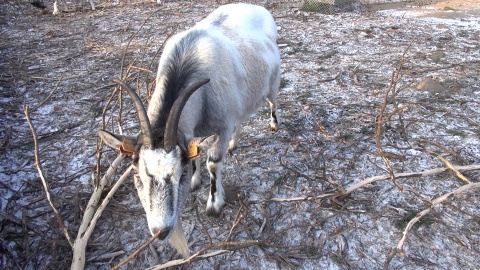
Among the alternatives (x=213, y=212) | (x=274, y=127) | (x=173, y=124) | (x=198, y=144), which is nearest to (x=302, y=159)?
(x=274, y=127)

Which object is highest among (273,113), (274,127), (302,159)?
(273,113)

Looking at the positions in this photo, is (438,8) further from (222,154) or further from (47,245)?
(47,245)

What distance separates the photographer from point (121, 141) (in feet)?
8.00

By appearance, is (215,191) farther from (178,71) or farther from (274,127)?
(274,127)

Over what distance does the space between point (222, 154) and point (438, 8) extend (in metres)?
10.6

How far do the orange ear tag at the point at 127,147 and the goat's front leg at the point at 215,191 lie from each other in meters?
1.08

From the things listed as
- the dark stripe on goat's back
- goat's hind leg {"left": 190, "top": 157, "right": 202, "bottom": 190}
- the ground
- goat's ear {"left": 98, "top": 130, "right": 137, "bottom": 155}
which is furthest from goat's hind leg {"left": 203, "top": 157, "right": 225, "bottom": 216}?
goat's ear {"left": 98, "top": 130, "right": 137, "bottom": 155}

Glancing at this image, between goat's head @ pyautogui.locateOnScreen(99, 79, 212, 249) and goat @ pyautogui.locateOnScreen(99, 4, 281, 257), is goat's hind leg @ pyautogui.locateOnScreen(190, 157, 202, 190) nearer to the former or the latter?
goat @ pyautogui.locateOnScreen(99, 4, 281, 257)

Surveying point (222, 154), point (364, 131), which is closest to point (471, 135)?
point (364, 131)

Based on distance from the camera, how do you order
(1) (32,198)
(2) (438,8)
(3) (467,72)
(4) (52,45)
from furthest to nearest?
(2) (438,8), (4) (52,45), (3) (467,72), (1) (32,198)

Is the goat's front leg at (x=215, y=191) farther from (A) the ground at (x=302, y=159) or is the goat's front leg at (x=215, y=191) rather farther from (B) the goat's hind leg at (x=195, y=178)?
(B) the goat's hind leg at (x=195, y=178)

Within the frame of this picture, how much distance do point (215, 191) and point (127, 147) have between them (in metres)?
1.31

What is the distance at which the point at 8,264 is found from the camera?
2.90 m

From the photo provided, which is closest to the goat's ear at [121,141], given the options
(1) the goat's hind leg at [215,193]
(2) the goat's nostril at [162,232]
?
(2) the goat's nostril at [162,232]
